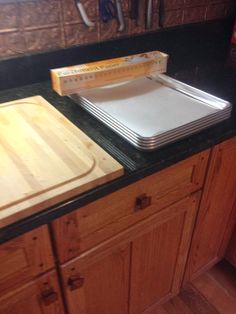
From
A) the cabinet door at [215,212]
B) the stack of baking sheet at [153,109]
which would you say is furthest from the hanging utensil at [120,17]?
the cabinet door at [215,212]

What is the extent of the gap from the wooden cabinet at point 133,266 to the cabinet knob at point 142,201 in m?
0.07

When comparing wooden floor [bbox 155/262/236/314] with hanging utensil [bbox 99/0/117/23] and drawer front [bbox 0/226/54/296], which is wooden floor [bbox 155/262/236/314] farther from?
hanging utensil [bbox 99/0/117/23]

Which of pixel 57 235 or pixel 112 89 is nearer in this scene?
pixel 57 235

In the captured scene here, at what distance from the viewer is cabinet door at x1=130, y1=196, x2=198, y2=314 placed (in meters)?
0.86

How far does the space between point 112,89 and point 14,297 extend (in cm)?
63

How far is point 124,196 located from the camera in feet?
2.23

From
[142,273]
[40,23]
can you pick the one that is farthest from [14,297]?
[40,23]

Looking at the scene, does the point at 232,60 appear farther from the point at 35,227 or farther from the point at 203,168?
the point at 35,227

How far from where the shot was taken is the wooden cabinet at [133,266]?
74 cm

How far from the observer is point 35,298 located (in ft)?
2.22

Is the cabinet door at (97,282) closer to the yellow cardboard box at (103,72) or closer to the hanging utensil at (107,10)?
the yellow cardboard box at (103,72)

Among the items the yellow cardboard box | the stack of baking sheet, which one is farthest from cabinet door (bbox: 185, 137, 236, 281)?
the yellow cardboard box

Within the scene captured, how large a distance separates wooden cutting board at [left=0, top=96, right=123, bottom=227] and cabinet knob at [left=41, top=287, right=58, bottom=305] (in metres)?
0.26

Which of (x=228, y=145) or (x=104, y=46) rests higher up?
(x=104, y=46)
